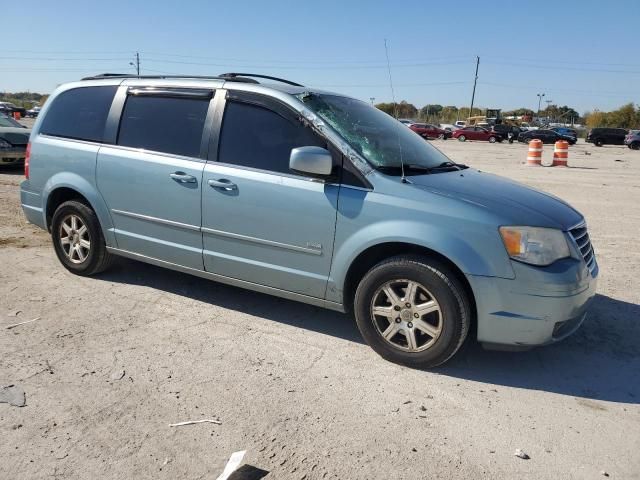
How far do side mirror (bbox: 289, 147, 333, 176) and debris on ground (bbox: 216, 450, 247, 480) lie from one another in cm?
186

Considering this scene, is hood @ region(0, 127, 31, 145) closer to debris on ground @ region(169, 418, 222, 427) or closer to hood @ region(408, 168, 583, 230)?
hood @ region(408, 168, 583, 230)

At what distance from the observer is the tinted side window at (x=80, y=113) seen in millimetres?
5035

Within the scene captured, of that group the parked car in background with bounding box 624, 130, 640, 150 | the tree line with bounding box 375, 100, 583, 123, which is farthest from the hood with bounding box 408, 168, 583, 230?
the tree line with bounding box 375, 100, 583, 123

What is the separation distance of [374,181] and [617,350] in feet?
7.37

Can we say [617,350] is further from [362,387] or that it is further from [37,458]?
[37,458]

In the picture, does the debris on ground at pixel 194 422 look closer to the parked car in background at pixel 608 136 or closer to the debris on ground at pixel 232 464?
the debris on ground at pixel 232 464

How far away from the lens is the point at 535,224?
11.3 ft

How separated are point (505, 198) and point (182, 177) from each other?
2458mm

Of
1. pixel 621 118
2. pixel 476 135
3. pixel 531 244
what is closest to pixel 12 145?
pixel 531 244

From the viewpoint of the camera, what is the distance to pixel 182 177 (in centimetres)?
434

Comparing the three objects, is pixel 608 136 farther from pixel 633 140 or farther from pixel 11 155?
pixel 11 155

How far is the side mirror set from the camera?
3.68 metres

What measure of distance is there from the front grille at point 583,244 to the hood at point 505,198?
54 millimetres

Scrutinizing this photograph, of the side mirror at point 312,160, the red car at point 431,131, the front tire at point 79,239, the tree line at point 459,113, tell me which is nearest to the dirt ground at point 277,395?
the front tire at point 79,239
